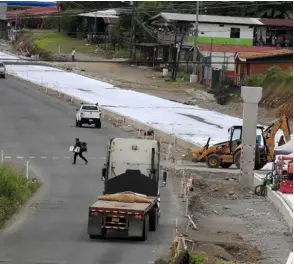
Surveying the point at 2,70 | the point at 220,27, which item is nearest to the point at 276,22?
the point at 220,27

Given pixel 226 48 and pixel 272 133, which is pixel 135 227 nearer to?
pixel 272 133

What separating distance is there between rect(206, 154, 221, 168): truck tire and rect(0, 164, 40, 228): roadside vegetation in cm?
1207

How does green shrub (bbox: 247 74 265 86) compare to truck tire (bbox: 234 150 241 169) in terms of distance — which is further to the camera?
green shrub (bbox: 247 74 265 86)

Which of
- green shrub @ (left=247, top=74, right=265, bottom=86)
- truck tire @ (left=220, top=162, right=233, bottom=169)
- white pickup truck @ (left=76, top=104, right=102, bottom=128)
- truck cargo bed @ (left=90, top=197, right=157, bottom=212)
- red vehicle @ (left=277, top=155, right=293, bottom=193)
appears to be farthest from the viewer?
green shrub @ (left=247, top=74, right=265, bottom=86)

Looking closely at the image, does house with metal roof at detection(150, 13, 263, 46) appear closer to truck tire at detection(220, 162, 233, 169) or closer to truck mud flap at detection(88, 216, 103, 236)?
truck tire at detection(220, 162, 233, 169)

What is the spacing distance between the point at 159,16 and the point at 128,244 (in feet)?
259

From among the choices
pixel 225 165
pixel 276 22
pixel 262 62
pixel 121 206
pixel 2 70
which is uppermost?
pixel 276 22

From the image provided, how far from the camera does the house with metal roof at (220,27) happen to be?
100688mm

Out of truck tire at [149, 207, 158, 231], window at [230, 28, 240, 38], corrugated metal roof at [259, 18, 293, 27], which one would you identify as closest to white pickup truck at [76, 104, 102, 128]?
truck tire at [149, 207, 158, 231]

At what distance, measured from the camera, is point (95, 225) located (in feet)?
79.1

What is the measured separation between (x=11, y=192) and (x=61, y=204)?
6.15ft

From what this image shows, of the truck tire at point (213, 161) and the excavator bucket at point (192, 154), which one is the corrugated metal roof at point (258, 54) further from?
the truck tire at point (213, 161)

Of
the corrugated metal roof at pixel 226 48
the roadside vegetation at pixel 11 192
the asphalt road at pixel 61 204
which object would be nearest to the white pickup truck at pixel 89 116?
the asphalt road at pixel 61 204

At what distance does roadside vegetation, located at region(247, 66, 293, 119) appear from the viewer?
2717 inches
